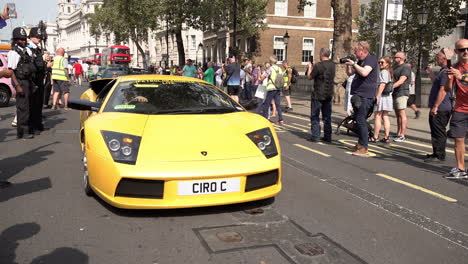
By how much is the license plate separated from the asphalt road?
1.06ft

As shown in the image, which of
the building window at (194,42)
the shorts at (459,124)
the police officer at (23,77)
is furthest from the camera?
the building window at (194,42)

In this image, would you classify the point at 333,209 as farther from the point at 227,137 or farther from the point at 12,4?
the point at 12,4

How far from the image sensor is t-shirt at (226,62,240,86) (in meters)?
13.3

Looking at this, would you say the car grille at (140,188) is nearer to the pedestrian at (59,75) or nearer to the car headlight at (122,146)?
the car headlight at (122,146)

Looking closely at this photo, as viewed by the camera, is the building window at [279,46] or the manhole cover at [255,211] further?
the building window at [279,46]

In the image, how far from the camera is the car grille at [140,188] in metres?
3.36

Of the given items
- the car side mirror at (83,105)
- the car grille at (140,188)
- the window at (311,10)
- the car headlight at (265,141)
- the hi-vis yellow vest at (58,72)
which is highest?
the window at (311,10)

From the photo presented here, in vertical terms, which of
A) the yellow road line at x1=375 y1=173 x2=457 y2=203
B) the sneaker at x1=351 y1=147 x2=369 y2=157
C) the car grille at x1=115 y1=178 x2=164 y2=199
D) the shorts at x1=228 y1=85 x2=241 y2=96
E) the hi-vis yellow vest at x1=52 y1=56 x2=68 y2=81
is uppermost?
the hi-vis yellow vest at x1=52 y1=56 x2=68 y2=81

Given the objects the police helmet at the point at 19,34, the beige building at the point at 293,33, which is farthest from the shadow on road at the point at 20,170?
the beige building at the point at 293,33

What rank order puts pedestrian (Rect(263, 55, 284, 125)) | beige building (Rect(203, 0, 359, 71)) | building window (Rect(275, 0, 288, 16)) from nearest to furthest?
pedestrian (Rect(263, 55, 284, 125)), building window (Rect(275, 0, 288, 16)), beige building (Rect(203, 0, 359, 71))

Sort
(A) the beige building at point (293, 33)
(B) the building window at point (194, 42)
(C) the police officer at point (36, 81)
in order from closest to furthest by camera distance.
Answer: (C) the police officer at point (36, 81) < (A) the beige building at point (293, 33) < (B) the building window at point (194, 42)

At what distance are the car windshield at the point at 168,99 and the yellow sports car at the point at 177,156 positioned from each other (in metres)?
0.02

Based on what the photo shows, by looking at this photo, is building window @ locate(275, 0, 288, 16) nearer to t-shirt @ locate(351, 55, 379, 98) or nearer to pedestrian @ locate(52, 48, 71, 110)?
pedestrian @ locate(52, 48, 71, 110)

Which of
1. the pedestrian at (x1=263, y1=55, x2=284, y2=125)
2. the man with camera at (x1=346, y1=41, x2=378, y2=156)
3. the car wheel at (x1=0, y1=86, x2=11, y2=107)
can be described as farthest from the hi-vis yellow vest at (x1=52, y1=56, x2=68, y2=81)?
the man with camera at (x1=346, y1=41, x2=378, y2=156)
